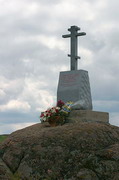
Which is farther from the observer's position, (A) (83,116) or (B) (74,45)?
(B) (74,45)

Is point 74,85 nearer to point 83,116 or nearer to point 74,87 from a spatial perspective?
point 74,87

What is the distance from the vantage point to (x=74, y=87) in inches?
744

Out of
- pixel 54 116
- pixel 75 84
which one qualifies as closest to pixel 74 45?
pixel 75 84

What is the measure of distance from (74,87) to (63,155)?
10346mm

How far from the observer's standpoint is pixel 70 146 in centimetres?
891

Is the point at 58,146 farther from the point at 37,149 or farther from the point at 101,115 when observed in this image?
the point at 101,115

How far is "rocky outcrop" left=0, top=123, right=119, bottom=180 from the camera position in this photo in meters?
8.37

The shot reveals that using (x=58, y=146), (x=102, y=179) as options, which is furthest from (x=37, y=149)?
(x=102, y=179)

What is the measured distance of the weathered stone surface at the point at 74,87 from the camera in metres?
18.8

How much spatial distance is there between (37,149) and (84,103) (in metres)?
8.91

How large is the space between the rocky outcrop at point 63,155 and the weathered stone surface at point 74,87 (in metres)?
8.95

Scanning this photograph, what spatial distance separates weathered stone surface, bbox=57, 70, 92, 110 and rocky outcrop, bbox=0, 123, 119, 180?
8.95 metres

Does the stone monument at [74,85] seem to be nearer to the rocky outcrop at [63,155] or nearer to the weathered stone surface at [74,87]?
the weathered stone surface at [74,87]

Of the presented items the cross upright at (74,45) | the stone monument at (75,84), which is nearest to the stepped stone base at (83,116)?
the stone monument at (75,84)
